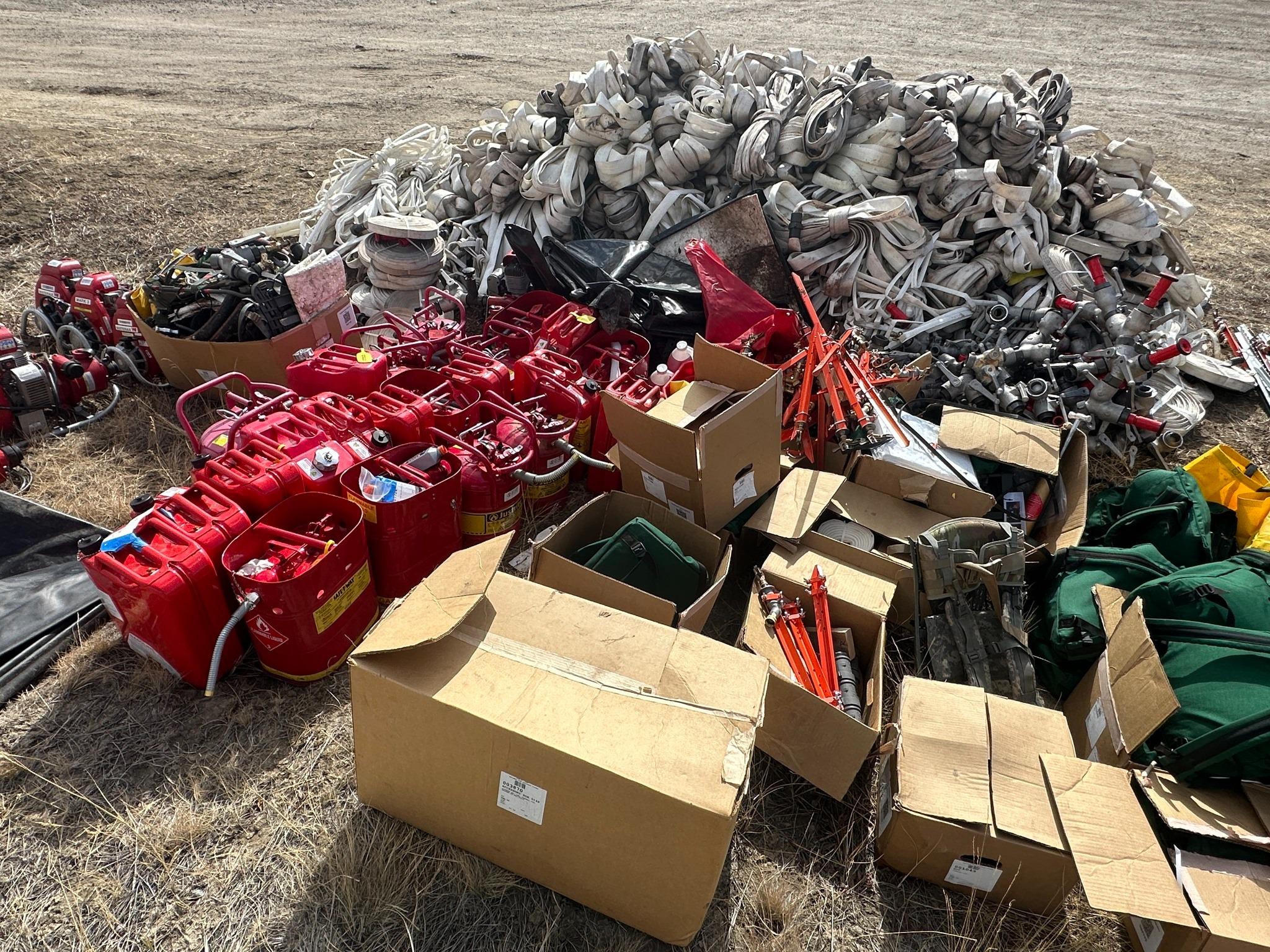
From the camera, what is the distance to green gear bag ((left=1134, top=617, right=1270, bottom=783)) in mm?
2324

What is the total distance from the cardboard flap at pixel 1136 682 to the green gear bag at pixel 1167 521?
0.76 meters

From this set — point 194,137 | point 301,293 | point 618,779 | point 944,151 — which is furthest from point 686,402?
point 194,137

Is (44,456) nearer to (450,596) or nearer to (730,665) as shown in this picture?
(450,596)

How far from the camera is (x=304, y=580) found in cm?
262

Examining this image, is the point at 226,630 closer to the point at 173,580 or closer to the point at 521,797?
the point at 173,580

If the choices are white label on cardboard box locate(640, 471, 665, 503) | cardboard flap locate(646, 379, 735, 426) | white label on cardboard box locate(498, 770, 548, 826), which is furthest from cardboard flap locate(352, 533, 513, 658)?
cardboard flap locate(646, 379, 735, 426)

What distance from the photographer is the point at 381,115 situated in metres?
10.6

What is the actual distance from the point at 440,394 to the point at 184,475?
1.64 metres

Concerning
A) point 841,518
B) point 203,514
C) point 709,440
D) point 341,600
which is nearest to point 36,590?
point 203,514

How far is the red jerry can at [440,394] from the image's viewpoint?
3.49 metres

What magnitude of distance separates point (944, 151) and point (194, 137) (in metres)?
8.98

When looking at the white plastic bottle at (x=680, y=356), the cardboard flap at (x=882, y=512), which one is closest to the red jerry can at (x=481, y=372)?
the white plastic bottle at (x=680, y=356)

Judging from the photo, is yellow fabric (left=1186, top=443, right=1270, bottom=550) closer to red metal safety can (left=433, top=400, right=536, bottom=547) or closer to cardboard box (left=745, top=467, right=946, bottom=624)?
cardboard box (left=745, top=467, right=946, bottom=624)

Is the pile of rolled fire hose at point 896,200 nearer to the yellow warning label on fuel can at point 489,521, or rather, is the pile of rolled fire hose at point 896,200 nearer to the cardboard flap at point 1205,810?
the cardboard flap at point 1205,810
